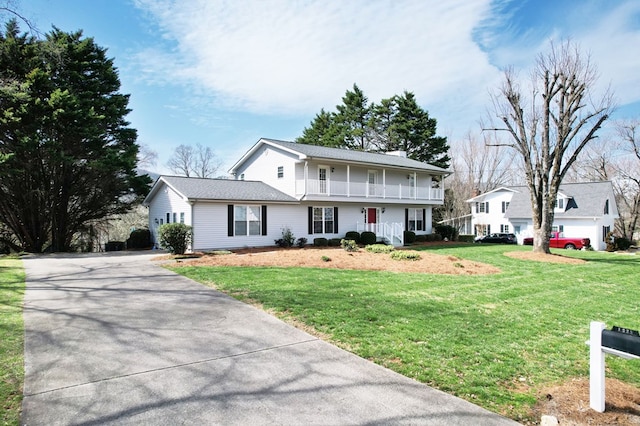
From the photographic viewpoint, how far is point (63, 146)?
67.5ft

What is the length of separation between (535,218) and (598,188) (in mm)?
18657

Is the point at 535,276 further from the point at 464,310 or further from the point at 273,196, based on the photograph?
the point at 273,196

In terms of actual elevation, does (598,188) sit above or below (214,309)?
above

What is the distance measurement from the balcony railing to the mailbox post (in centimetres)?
1813

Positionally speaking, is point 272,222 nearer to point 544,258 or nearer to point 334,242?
point 334,242

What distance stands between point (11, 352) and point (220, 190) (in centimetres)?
1542

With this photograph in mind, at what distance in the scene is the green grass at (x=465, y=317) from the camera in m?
4.36

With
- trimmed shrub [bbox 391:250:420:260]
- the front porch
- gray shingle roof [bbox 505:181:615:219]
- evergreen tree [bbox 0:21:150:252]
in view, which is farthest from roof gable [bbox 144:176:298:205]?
gray shingle roof [bbox 505:181:615:219]

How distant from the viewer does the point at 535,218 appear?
62.5 ft

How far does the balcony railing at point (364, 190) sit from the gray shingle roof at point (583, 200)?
11.8 meters

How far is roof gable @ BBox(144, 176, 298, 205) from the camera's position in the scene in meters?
18.4

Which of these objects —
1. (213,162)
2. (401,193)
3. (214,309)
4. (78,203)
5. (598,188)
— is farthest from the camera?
(213,162)

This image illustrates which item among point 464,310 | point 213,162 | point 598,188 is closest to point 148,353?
point 464,310

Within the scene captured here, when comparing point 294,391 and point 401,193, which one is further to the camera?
point 401,193
